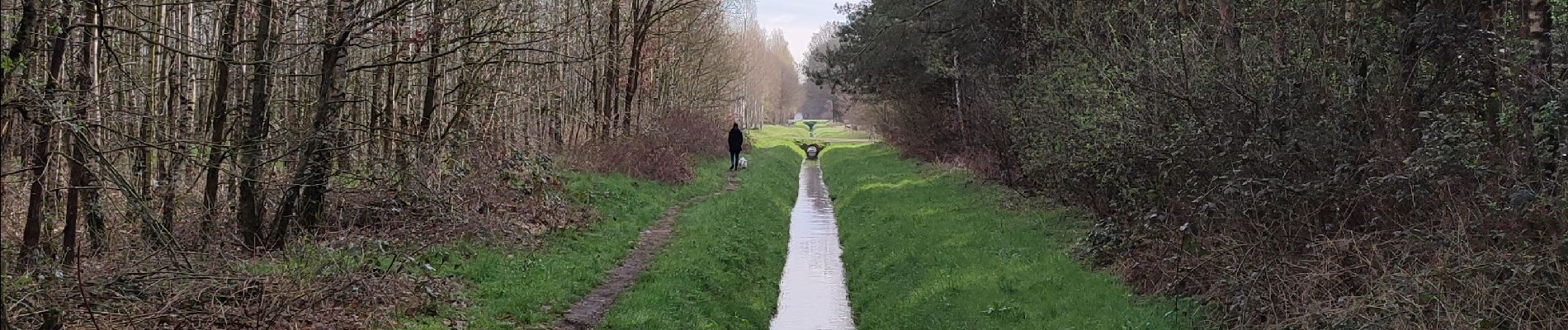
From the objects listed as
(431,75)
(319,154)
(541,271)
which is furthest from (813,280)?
(319,154)

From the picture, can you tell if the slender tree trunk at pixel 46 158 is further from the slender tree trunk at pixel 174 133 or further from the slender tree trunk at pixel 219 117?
the slender tree trunk at pixel 219 117

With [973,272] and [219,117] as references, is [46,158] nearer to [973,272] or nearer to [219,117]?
[219,117]

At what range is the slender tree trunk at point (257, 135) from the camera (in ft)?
30.5

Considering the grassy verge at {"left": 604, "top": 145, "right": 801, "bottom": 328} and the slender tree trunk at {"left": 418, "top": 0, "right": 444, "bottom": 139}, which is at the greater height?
the slender tree trunk at {"left": 418, "top": 0, "right": 444, "bottom": 139}

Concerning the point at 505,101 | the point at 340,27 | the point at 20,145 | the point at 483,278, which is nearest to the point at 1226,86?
the point at 483,278

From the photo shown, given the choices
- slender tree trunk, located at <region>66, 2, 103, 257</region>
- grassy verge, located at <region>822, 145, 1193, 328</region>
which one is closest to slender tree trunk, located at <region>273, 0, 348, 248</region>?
slender tree trunk, located at <region>66, 2, 103, 257</region>

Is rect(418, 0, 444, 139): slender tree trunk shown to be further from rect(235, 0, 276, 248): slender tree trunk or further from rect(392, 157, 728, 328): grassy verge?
→ rect(392, 157, 728, 328): grassy verge

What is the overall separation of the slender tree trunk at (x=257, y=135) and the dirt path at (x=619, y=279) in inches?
110

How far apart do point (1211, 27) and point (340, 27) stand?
817 centimetres

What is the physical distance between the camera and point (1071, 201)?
14773 millimetres

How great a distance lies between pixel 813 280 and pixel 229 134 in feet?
21.6

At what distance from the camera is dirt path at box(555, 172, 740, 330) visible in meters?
9.23

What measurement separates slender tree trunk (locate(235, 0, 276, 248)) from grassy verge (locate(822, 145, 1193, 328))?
568 centimetres

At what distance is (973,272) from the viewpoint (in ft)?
37.5
